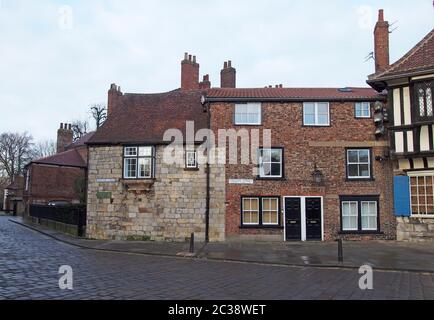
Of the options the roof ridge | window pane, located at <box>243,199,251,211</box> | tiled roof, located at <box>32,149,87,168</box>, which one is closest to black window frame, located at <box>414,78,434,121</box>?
the roof ridge

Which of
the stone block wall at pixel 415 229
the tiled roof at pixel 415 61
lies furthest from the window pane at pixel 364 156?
the tiled roof at pixel 415 61

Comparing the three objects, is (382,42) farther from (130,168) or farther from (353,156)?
(130,168)

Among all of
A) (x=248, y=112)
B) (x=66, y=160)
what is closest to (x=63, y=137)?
(x=66, y=160)

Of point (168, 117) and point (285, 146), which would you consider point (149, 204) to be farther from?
point (285, 146)

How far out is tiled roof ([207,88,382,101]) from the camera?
20.0m

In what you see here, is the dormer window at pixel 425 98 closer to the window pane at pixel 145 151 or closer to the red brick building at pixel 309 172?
the red brick building at pixel 309 172

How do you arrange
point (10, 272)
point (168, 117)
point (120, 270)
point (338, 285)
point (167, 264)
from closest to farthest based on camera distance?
point (338, 285) → point (10, 272) → point (120, 270) → point (167, 264) → point (168, 117)

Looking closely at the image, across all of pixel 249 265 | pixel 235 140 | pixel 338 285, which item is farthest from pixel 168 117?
pixel 338 285

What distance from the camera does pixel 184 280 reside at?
31.8 ft

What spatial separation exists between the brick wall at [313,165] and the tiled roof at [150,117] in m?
2.29

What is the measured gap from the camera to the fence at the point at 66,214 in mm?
22047

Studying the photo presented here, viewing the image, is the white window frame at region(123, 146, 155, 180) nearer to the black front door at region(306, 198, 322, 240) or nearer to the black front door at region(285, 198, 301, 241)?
the black front door at region(285, 198, 301, 241)

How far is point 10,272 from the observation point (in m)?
10.4
